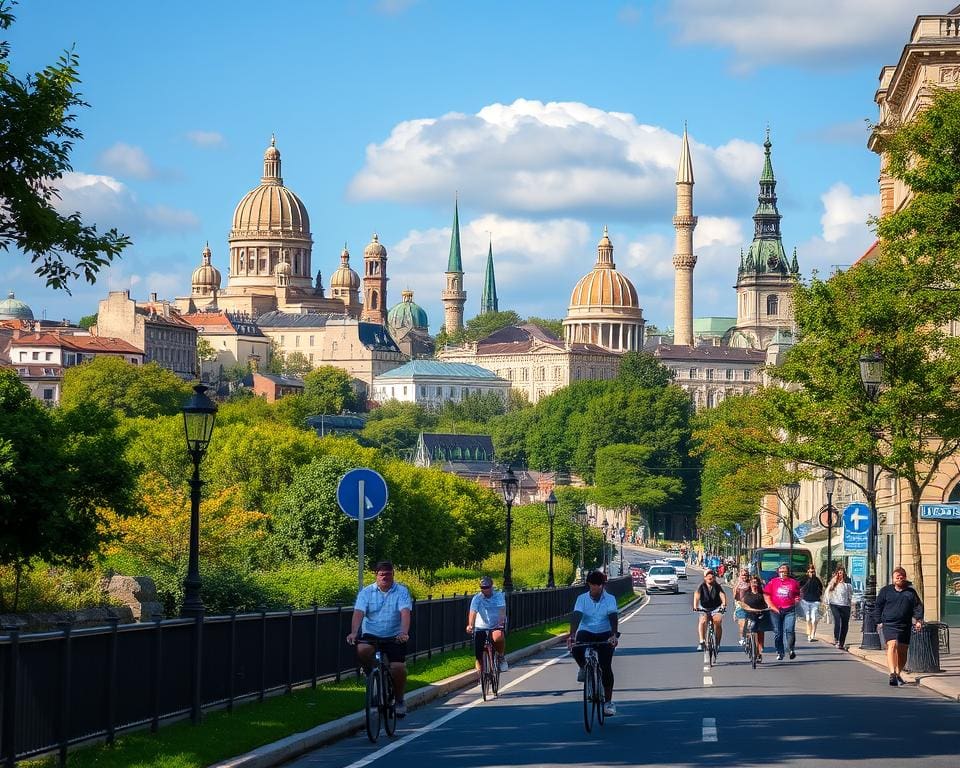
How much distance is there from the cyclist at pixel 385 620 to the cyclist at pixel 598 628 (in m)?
1.92

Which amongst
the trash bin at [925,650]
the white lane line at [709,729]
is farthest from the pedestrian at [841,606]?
the white lane line at [709,729]

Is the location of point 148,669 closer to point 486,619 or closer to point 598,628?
point 598,628

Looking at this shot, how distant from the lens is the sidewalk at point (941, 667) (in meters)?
26.6

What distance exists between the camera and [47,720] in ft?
52.5

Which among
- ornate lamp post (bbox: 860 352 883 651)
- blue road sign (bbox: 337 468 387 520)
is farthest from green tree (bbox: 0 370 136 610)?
ornate lamp post (bbox: 860 352 883 651)

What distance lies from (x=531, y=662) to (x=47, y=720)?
18.9 m

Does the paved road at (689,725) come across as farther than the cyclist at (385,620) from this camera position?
No

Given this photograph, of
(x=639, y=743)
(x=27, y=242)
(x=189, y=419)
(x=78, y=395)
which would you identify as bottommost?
(x=639, y=743)

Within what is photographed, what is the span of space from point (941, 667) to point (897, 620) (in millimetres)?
3979

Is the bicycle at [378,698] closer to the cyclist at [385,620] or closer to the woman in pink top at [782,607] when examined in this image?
the cyclist at [385,620]

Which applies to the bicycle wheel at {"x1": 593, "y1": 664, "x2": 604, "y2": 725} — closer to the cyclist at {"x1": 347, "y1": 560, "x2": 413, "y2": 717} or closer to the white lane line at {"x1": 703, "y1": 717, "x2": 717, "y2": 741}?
the white lane line at {"x1": 703, "y1": 717, "x2": 717, "y2": 741}

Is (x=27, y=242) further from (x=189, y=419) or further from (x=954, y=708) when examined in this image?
(x=954, y=708)

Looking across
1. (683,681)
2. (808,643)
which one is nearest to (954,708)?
(683,681)

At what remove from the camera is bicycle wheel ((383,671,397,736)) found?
20.0 metres
